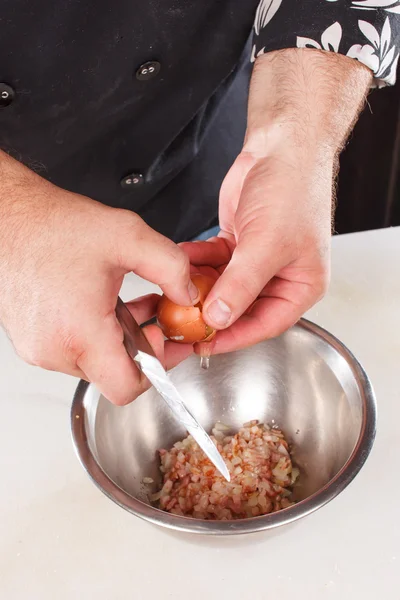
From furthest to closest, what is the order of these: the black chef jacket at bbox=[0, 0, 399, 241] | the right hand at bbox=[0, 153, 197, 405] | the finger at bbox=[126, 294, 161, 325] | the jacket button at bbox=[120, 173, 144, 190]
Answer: the jacket button at bbox=[120, 173, 144, 190]
the black chef jacket at bbox=[0, 0, 399, 241]
the finger at bbox=[126, 294, 161, 325]
the right hand at bbox=[0, 153, 197, 405]

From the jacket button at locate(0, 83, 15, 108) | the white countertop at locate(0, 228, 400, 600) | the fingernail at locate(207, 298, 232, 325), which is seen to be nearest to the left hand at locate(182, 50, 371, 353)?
the fingernail at locate(207, 298, 232, 325)

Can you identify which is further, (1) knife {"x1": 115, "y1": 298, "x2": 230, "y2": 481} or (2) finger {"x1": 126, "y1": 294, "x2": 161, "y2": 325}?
(2) finger {"x1": 126, "y1": 294, "x2": 161, "y2": 325}

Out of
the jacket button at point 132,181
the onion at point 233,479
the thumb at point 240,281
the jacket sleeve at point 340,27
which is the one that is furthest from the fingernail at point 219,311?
the jacket button at point 132,181

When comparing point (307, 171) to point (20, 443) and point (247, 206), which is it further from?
point (20, 443)

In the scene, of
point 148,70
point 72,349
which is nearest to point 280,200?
point 72,349

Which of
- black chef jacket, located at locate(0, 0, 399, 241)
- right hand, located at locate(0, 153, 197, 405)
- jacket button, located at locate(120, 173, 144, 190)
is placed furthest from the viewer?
jacket button, located at locate(120, 173, 144, 190)

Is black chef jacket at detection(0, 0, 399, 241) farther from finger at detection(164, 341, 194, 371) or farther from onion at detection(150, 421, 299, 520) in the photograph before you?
onion at detection(150, 421, 299, 520)
